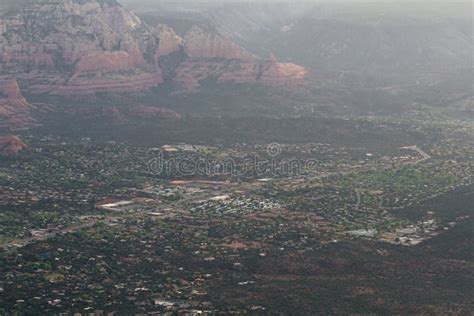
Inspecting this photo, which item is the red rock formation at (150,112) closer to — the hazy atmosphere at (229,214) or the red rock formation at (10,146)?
the hazy atmosphere at (229,214)

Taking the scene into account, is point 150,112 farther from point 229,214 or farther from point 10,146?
point 229,214

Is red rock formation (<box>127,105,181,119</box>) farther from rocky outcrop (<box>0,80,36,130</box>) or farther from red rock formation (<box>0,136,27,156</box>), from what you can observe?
red rock formation (<box>0,136,27,156</box>)

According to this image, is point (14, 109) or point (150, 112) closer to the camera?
point (14, 109)

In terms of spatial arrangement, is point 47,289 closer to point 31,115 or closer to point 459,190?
point 459,190

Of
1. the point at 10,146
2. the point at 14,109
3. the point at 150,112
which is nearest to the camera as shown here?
the point at 10,146

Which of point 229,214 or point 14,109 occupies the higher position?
point 14,109

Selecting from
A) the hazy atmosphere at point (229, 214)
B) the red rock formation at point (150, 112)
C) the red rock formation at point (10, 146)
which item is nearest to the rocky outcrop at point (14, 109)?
the hazy atmosphere at point (229, 214)

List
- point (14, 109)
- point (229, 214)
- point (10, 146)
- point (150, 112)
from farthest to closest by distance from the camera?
1. point (150, 112)
2. point (14, 109)
3. point (10, 146)
4. point (229, 214)

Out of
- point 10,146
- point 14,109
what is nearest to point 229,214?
point 10,146
